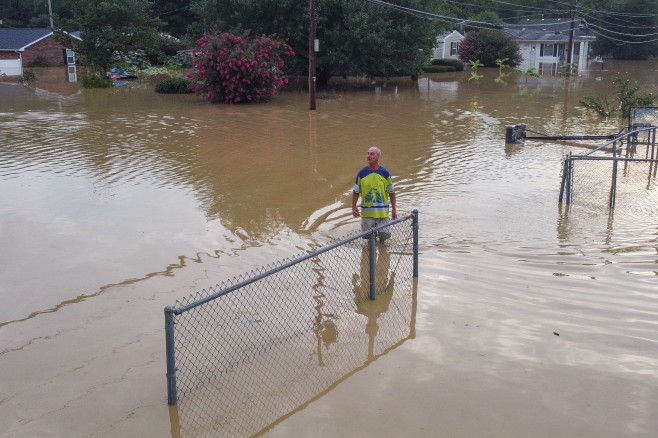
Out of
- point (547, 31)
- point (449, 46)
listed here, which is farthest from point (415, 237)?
point (547, 31)

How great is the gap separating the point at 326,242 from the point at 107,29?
3517cm

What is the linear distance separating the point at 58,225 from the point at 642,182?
12543 mm

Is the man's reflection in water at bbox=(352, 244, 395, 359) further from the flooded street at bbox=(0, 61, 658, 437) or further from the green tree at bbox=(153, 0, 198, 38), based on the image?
the green tree at bbox=(153, 0, 198, 38)

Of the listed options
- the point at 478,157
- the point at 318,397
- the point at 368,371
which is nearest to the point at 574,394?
the point at 368,371

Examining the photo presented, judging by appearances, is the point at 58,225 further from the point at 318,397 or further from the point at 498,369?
the point at 498,369

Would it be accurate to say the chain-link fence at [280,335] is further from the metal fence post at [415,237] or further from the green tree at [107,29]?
the green tree at [107,29]

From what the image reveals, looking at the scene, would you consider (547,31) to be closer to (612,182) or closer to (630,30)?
(630,30)

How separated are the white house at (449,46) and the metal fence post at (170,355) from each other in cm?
6281

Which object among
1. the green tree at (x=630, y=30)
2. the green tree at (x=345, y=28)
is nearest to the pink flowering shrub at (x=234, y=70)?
the green tree at (x=345, y=28)

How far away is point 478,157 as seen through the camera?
690 inches

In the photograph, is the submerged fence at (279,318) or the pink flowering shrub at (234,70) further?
the pink flowering shrub at (234,70)

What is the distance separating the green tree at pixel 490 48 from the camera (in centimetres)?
5794

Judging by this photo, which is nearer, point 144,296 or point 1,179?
point 144,296

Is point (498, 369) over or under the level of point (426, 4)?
under
